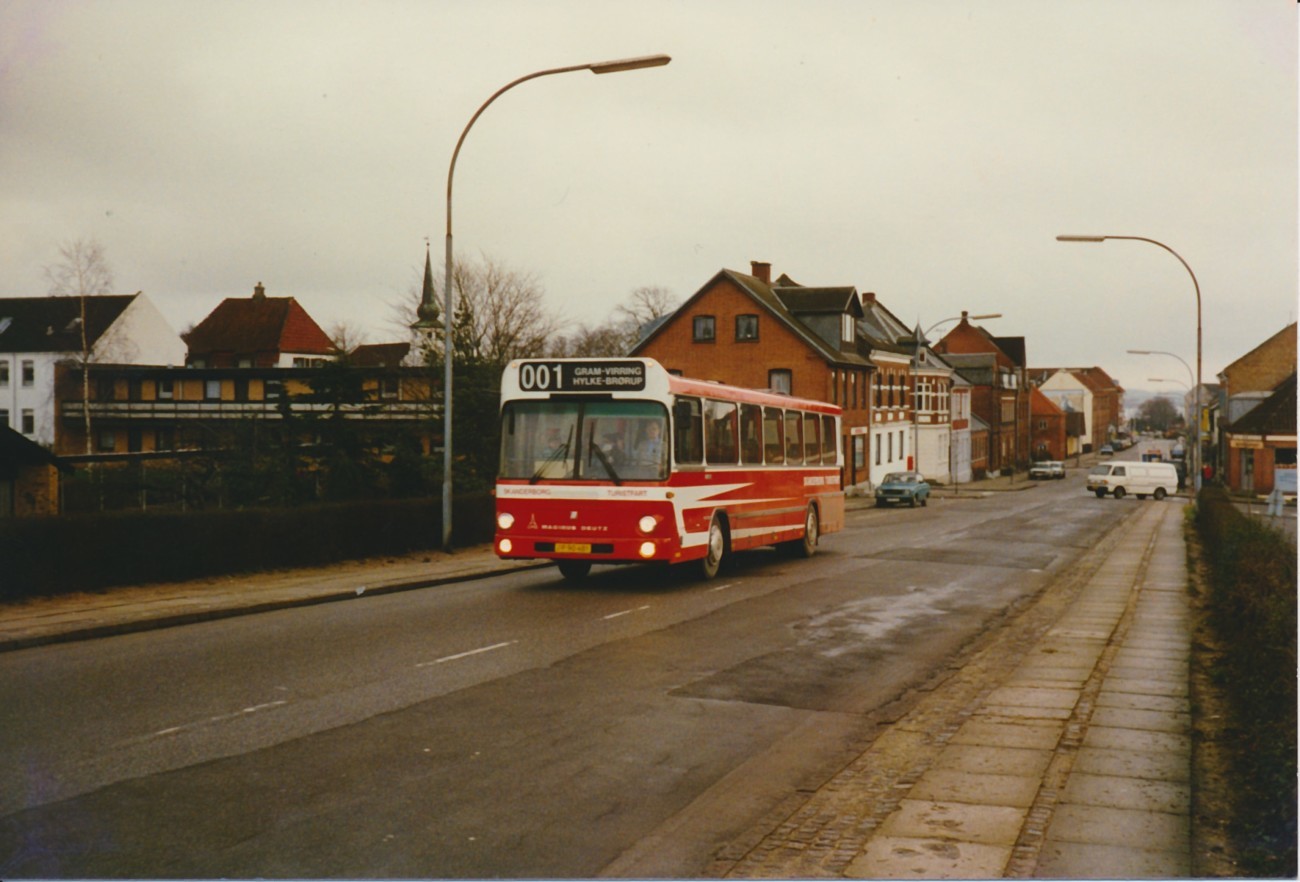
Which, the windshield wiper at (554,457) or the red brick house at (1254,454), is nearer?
the windshield wiper at (554,457)

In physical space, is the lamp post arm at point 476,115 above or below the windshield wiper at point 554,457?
above

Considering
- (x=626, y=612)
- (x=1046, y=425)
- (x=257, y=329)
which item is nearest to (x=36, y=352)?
(x=257, y=329)

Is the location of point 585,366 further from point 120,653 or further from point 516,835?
point 516,835

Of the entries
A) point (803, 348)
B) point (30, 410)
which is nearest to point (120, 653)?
point (803, 348)

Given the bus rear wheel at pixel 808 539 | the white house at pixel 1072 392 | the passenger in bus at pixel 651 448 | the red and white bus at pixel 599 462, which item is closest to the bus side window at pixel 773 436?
the bus rear wheel at pixel 808 539

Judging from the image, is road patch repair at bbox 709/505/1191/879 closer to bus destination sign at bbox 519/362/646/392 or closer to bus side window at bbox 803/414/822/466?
bus destination sign at bbox 519/362/646/392

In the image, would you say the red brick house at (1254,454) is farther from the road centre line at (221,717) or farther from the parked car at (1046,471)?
the parked car at (1046,471)

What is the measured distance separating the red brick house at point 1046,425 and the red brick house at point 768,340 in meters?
78.0

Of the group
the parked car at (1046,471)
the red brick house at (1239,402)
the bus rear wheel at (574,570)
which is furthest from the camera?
the parked car at (1046,471)

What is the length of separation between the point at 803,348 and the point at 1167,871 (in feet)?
179

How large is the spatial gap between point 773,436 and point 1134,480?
159ft

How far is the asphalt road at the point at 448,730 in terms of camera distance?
571 centimetres

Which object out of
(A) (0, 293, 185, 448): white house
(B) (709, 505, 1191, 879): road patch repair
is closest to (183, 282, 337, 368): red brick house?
(A) (0, 293, 185, 448): white house

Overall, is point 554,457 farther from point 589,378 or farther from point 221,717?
point 221,717
